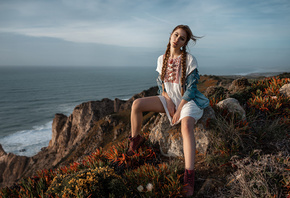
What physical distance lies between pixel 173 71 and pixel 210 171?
2.26 m

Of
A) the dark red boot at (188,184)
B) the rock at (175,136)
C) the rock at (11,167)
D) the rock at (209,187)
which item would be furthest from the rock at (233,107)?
the rock at (11,167)

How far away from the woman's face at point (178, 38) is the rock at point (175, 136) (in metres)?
1.72

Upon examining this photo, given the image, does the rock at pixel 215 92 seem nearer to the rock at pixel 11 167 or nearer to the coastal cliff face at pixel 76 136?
the coastal cliff face at pixel 76 136

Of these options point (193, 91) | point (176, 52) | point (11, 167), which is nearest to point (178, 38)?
point (176, 52)

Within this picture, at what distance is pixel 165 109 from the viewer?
15.4 ft

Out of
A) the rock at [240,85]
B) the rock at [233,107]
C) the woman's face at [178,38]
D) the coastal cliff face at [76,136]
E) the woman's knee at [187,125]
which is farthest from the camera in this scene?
the coastal cliff face at [76,136]

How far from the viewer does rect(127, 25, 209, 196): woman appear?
425cm

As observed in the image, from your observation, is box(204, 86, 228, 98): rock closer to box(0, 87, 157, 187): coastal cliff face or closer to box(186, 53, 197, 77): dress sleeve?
box(186, 53, 197, 77): dress sleeve

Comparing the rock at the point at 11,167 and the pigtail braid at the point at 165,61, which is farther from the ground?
the pigtail braid at the point at 165,61

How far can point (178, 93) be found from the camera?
470cm

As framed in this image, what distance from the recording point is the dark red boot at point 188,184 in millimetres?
3705

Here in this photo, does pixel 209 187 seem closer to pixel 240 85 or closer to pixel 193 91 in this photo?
pixel 193 91

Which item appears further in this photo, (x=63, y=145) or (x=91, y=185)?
(x=63, y=145)

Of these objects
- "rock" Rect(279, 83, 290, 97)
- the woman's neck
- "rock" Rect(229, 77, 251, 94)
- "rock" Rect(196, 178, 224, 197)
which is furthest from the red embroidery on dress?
"rock" Rect(279, 83, 290, 97)
